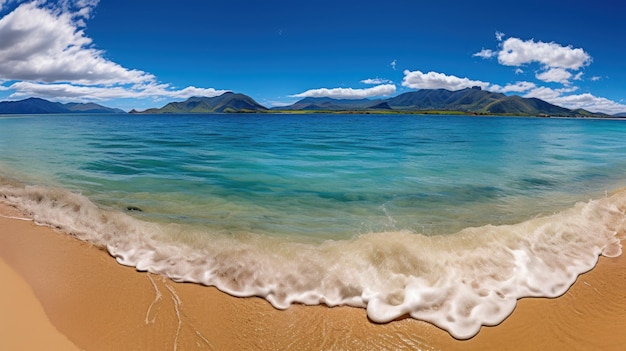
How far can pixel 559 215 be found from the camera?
27.6 ft

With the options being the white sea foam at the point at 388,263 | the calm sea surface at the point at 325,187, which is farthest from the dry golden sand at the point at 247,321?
the calm sea surface at the point at 325,187

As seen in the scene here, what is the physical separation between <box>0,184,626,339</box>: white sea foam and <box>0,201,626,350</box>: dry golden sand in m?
0.20

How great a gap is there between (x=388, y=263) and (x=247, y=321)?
2.63 m

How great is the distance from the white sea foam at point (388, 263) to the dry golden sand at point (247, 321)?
197 mm

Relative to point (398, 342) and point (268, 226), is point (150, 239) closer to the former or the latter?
point (268, 226)

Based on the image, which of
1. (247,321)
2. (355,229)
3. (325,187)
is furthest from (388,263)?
(325,187)

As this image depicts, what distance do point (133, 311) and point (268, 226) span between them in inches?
153

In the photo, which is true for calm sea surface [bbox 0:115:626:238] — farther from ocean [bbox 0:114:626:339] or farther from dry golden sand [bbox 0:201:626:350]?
dry golden sand [bbox 0:201:626:350]

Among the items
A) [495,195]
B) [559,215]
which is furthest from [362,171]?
[559,215]

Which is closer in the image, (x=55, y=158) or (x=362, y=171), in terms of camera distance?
(x=362, y=171)

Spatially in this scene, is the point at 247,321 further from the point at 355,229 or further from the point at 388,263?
the point at 355,229

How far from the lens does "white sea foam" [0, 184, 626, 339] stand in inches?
186

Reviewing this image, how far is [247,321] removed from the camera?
4.36 metres

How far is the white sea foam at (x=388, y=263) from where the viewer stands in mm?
4719
